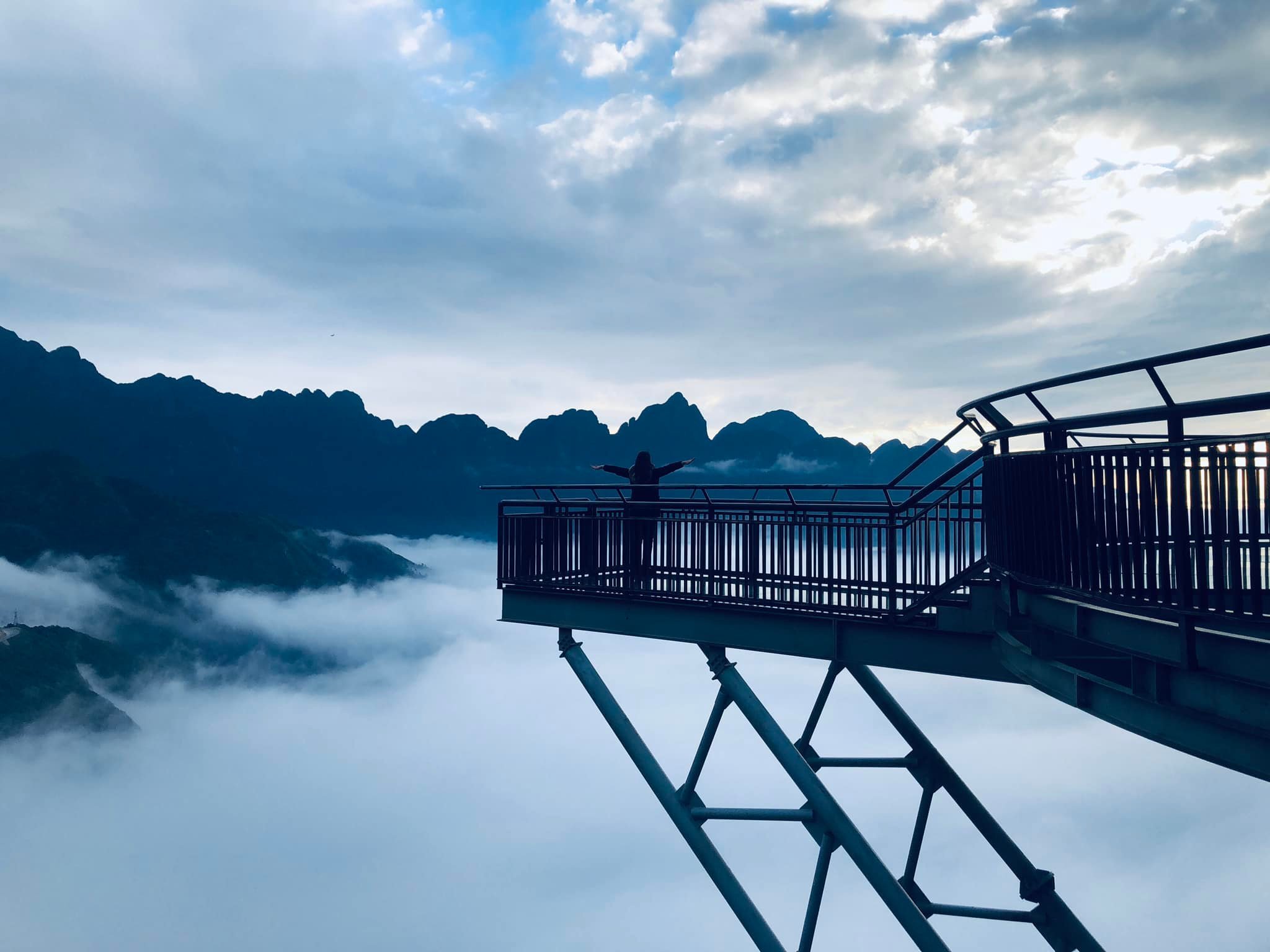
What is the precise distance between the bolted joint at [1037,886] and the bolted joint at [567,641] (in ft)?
22.9

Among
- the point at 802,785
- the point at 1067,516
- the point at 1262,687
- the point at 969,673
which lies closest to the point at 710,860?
the point at 802,785

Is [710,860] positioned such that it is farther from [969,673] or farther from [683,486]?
[683,486]

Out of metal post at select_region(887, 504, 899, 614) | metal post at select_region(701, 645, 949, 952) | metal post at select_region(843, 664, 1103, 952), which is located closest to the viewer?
metal post at select_region(701, 645, 949, 952)

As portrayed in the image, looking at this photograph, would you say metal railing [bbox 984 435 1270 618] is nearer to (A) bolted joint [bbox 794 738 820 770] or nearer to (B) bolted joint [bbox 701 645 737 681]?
(B) bolted joint [bbox 701 645 737 681]

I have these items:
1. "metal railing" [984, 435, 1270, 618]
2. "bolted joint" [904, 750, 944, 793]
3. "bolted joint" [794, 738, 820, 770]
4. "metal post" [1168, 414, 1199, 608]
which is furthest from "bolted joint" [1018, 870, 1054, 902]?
"metal post" [1168, 414, 1199, 608]

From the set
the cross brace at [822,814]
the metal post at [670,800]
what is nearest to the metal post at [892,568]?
the cross brace at [822,814]

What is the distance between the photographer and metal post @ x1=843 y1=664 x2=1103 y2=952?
38.3ft

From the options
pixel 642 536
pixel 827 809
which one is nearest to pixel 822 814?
pixel 827 809

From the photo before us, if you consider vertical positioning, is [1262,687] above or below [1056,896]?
above

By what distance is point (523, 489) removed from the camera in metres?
12.2

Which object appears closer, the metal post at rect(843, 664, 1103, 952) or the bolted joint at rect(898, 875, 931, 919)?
the metal post at rect(843, 664, 1103, 952)

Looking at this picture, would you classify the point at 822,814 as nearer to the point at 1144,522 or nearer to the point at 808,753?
the point at 808,753

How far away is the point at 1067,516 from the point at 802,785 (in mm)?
4759

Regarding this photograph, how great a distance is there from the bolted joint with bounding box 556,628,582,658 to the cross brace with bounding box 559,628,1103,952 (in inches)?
0.5
